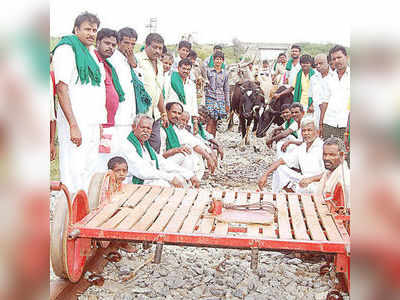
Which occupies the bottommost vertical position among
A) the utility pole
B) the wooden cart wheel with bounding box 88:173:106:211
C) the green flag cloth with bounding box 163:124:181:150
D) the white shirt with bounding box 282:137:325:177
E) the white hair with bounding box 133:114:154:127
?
the wooden cart wheel with bounding box 88:173:106:211

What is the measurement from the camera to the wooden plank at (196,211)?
110 inches

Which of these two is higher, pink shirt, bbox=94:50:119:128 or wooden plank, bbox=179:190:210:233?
pink shirt, bbox=94:50:119:128

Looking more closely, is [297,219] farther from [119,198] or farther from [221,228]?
[119,198]

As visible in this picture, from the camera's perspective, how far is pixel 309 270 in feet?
11.5

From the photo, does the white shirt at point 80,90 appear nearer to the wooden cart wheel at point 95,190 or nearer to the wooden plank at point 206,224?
the wooden cart wheel at point 95,190

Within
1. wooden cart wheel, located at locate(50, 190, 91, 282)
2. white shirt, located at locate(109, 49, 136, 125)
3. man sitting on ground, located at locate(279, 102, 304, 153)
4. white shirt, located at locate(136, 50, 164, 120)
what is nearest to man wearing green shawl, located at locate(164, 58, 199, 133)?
white shirt, located at locate(136, 50, 164, 120)

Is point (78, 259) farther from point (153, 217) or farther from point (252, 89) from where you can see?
point (252, 89)

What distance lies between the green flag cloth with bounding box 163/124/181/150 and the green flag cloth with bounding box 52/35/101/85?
137 centimetres

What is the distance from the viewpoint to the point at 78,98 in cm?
389

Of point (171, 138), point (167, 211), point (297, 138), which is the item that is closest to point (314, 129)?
point (297, 138)

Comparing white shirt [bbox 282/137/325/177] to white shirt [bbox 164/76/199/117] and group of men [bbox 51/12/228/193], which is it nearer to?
group of men [bbox 51/12/228/193]

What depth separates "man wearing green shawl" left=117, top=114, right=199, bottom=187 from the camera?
14.3ft
